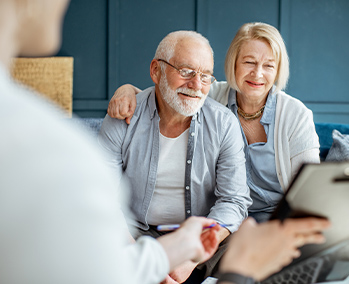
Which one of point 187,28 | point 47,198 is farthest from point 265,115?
point 187,28

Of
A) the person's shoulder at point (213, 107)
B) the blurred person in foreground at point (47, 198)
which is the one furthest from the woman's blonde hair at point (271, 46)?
the blurred person in foreground at point (47, 198)

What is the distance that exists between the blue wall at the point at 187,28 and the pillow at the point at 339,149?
228 centimetres

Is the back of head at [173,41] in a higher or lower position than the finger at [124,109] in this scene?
higher

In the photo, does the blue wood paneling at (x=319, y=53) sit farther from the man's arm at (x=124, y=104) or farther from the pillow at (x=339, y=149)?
the man's arm at (x=124, y=104)

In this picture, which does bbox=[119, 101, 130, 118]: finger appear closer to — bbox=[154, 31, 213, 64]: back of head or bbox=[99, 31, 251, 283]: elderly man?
bbox=[99, 31, 251, 283]: elderly man

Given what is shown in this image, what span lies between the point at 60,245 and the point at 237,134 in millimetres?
1486

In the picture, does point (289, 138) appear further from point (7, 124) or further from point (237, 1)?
Answer: point (237, 1)

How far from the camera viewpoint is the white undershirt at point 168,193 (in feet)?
5.93

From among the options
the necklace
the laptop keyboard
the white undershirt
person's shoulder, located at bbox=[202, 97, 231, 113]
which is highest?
person's shoulder, located at bbox=[202, 97, 231, 113]

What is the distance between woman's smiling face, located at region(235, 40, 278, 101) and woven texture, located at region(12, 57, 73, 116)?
2631 mm

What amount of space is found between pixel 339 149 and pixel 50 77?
321 centimetres

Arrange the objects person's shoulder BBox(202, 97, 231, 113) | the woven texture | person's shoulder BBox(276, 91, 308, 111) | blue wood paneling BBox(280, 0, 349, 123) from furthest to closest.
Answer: blue wood paneling BBox(280, 0, 349, 123)
the woven texture
person's shoulder BBox(276, 91, 308, 111)
person's shoulder BBox(202, 97, 231, 113)

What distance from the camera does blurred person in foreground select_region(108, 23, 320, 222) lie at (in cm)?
195

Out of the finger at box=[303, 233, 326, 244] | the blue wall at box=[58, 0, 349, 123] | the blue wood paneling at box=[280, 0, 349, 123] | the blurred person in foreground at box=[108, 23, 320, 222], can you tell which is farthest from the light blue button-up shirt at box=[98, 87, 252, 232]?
the blue wood paneling at box=[280, 0, 349, 123]
